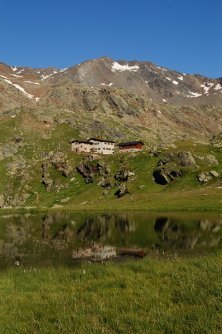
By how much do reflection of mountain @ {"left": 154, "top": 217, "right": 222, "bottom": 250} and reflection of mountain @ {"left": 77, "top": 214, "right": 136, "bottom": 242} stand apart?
17.8 ft

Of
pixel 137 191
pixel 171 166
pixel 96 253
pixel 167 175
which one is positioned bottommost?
pixel 137 191

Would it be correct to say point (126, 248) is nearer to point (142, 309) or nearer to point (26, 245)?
point (26, 245)

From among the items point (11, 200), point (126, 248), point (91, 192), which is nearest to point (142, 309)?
point (126, 248)

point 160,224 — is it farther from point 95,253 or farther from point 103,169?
point 103,169

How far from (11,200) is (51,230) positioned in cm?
8176

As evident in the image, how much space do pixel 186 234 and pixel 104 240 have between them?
12.7m

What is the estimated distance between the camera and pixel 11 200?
15338 cm

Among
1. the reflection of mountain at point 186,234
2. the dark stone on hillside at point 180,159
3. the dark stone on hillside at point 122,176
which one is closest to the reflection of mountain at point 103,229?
the reflection of mountain at point 186,234

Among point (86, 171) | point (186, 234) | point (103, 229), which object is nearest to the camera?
point (186, 234)

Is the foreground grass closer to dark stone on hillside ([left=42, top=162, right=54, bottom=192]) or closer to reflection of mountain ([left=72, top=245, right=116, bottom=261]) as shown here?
reflection of mountain ([left=72, top=245, right=116, bottom=261])

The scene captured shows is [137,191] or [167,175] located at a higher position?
[167,175]

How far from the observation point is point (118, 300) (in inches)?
901

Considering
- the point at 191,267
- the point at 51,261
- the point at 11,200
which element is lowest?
the point at 11,200

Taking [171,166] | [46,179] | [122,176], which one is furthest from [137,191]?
[46,179]
